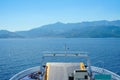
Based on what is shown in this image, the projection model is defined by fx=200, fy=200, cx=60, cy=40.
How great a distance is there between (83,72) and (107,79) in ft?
10.8

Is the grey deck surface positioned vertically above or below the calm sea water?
above

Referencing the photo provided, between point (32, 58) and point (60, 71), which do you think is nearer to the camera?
point (60, 71)

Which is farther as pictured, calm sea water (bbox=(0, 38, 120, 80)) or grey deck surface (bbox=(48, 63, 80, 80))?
calm sea water (bbox=(0, 38, 120, 80))

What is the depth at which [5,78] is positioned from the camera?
40.2m

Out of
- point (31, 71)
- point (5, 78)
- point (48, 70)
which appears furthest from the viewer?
point (5, 78)

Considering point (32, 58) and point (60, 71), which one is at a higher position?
point (60, 71)

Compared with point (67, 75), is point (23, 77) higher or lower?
lower

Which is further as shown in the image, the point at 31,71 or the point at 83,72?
the point at 31,71

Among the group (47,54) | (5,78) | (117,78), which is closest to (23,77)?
(47,54)

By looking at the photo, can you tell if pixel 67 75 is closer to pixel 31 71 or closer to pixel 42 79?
pixel 42 79

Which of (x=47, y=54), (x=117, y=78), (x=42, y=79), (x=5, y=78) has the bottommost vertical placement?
(x=5, y=78)

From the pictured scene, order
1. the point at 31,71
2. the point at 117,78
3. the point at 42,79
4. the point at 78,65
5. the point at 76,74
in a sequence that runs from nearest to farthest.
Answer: the point at 76,74 → the point at 42,79 → the point at 78,65 → the point at 117,78 → the point at 31,71

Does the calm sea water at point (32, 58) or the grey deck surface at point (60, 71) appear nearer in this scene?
the grey deck surface at point (60, 71)

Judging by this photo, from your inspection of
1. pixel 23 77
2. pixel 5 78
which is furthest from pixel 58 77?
pixel 5 78
